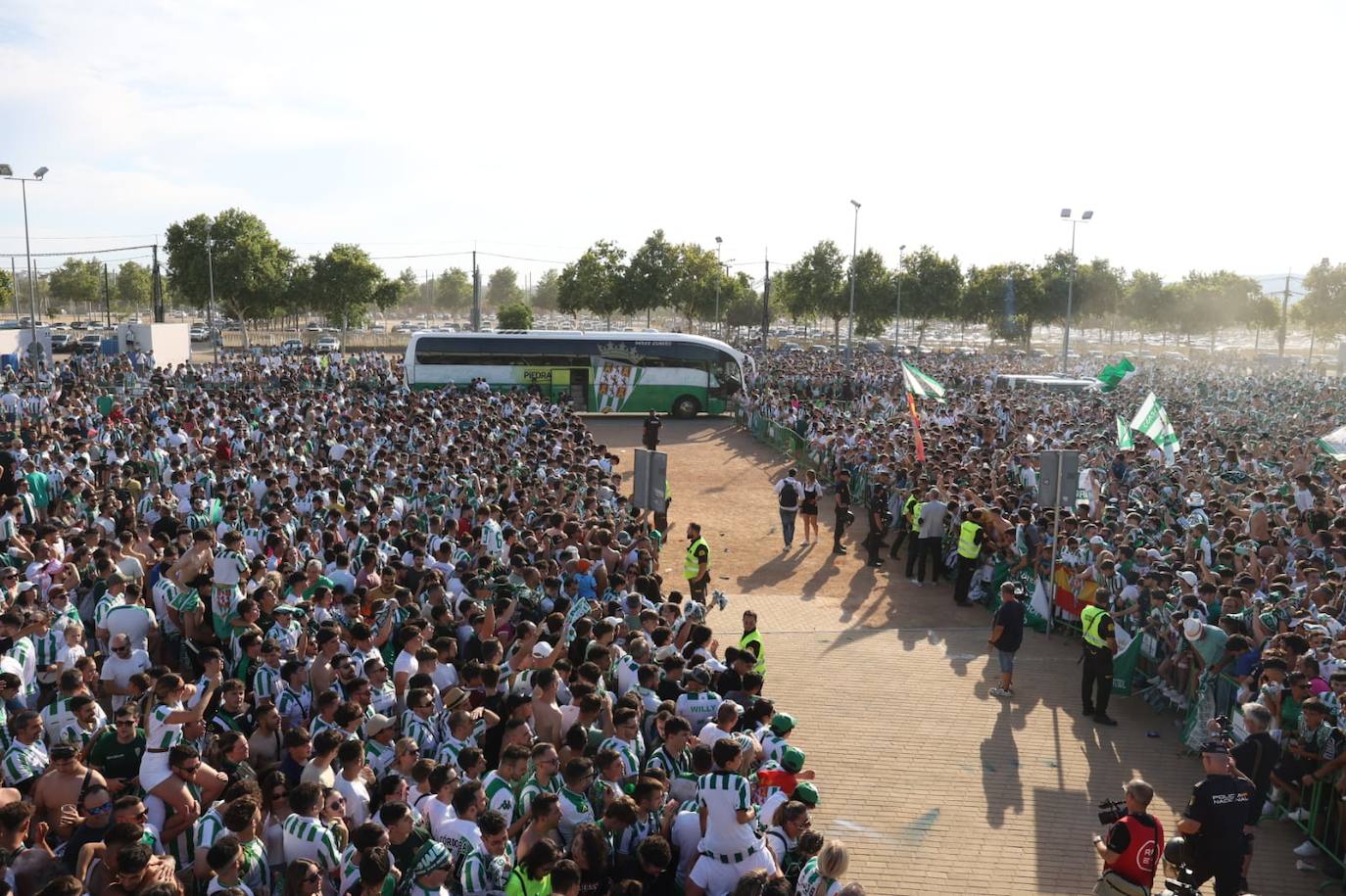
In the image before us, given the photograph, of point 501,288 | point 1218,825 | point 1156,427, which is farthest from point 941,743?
point 501,288

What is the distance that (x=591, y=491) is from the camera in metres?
15.2

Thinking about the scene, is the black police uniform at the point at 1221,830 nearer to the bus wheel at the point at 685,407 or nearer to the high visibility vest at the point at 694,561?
the high visibility vest at the point at 694,561

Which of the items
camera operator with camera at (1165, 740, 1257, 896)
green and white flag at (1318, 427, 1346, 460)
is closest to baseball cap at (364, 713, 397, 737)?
camera operator with camera at (1165, 740, 1257, 896)

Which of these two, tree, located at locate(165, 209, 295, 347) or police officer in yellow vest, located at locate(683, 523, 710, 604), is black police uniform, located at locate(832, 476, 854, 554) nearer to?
police officer in yellow vest, located at locate(683, 523, 710, 604)

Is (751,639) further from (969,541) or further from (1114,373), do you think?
(1114,373)

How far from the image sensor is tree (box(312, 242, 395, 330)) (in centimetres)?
6819

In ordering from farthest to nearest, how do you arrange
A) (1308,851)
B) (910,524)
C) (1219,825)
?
1. (910,524)
2. (1308,851)
3. (1219,825)

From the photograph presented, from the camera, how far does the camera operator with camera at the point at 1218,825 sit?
695cm

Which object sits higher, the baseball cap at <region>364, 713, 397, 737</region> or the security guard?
the baseball cap at <region>364, 713, 397, 737</region>

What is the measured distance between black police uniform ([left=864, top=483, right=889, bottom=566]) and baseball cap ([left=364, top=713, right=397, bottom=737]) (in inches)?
491

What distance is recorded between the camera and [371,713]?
22.5 ft

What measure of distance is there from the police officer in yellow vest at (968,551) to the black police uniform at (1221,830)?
819 cm

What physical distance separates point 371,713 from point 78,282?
4914 inches

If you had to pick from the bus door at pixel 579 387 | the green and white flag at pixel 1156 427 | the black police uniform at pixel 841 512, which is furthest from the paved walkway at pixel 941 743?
the bus door at pixel 579 387
